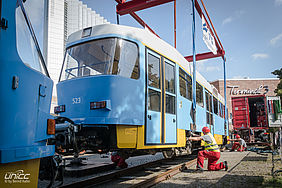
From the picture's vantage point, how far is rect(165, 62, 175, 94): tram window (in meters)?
6.14

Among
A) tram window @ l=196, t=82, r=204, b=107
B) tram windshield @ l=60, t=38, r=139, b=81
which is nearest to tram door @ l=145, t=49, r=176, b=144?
tram windshield @ l=60, t=38, r=139, b=81

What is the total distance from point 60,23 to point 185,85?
21763mm

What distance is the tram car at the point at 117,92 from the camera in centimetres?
475

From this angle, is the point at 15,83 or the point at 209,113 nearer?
the point at 15,83

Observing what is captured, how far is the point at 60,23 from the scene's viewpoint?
25.6m

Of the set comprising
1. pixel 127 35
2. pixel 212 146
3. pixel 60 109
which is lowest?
pixel 212 146

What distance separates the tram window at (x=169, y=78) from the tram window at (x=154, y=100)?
48 cm

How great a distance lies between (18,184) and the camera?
216 centimetres

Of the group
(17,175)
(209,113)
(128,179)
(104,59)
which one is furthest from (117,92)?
(209,113)

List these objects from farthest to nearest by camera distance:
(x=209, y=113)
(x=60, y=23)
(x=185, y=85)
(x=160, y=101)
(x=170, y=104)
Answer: (x=60, y=23), (x=209, y=113), (x=185, y=85), (x=170, y=104), (x=160, y=101)

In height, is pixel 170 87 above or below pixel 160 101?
above

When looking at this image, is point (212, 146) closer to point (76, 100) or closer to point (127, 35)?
point (127, 35)

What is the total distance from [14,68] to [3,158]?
0.78 metres

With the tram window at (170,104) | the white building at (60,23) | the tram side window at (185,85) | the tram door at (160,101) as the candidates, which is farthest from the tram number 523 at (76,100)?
the white building at (60,23)
